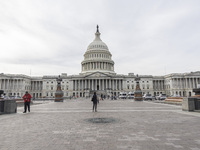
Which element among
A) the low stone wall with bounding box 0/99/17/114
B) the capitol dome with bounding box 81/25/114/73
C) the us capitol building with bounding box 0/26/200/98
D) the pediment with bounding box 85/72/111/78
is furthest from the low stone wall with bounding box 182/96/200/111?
the capitol dome with bounding box 81/25/114/73

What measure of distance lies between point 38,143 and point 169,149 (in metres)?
5.08

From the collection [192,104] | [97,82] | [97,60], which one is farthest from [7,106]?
[97,60]

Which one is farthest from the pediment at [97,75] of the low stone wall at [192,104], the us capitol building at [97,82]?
the low stone wall at [192,104]

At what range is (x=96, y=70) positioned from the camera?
11150 cm

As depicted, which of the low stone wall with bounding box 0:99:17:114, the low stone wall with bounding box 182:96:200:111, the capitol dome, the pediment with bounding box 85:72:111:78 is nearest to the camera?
the low stone wall with bounding box 0:99:17:114

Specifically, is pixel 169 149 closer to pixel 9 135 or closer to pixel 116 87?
pixel 9 135

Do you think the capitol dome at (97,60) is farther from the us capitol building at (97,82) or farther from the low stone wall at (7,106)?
the low stone wall at (7,106)

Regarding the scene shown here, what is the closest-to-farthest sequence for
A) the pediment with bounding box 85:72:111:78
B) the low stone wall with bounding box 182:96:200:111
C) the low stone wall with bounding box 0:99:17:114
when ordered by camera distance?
the low stone wall with bounding box 0:99:17:114 → the low stone wall with bounding box 182:96:200:111 → the pediment with bounding box 85:72:111:78

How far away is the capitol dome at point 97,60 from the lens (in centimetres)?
11388

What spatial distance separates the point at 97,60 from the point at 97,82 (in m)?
18.6

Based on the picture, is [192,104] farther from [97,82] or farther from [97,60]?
[97,60]

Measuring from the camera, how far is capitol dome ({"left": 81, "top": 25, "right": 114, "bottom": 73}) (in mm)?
113875

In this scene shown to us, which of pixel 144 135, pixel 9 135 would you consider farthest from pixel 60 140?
pixel 144 135

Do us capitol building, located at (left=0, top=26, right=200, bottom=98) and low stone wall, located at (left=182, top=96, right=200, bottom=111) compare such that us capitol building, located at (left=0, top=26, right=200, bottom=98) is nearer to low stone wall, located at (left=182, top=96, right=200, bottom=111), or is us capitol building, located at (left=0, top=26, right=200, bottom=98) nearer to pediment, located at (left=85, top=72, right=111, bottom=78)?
pediment, located at (left=85, top=72, right=111, bottom=78)
